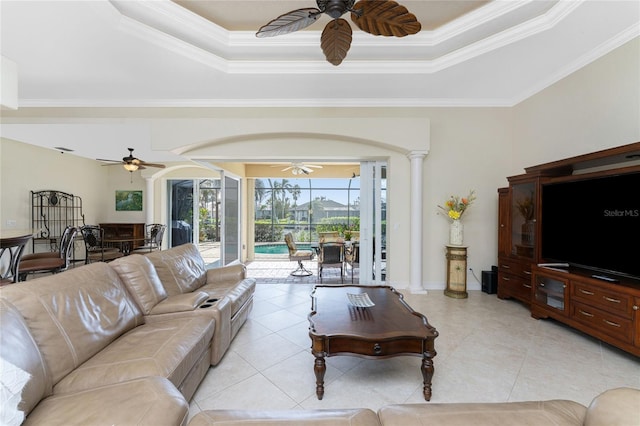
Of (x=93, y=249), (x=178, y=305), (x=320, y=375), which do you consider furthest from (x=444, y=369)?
(x=93, y=249)

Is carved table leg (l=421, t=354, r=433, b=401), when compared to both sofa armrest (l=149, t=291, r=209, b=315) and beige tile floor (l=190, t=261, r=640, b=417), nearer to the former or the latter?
beige tile floor (l=190, t=261, r=640, b=417)

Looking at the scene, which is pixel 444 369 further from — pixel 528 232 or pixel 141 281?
pixel 141 281

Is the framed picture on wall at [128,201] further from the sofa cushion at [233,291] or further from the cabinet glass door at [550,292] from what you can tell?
the cabinet glass door at [550,292]

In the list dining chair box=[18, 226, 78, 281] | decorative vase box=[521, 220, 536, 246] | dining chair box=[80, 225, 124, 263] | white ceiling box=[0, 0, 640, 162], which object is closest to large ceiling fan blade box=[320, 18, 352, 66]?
white ceiling box=[0, 0, 640, 162]

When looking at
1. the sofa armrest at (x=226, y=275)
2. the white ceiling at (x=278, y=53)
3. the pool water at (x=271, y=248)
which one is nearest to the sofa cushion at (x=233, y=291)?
the sofa armrest at (x=226, y=275)

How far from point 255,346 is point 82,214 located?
7782 millimetres

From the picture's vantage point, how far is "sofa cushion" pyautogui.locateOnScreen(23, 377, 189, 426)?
1.07m

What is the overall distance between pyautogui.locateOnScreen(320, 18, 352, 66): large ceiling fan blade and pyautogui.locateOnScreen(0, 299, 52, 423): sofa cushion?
2.71m

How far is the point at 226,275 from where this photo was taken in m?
3.45

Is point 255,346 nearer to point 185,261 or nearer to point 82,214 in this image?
point 185,261

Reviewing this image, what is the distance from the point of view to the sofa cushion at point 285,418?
3.49 ft

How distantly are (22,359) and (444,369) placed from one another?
9.24 feet

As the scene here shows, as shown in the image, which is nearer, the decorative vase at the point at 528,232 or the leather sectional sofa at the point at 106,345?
the leather sectional sofa at the point at 106,345

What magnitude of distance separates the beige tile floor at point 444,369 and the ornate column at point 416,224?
1.08m
